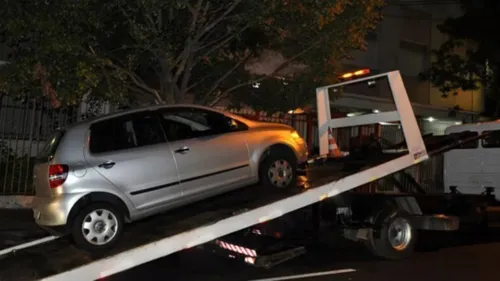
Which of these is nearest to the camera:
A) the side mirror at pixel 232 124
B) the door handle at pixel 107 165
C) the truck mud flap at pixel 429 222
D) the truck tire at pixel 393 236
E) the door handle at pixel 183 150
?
the door handle at pixel 107 165

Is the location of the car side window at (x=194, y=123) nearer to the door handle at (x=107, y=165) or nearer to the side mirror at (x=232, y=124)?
the side mirror at (x=232, y=124)

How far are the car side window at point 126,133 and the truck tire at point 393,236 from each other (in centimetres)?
362

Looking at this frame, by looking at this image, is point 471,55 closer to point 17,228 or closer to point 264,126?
point 264,126

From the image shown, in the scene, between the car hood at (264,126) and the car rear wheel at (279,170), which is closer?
the car rear wheel at (279,170)

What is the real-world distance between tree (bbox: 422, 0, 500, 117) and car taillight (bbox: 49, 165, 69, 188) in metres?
18.6

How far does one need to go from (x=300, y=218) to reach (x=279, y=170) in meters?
0.83

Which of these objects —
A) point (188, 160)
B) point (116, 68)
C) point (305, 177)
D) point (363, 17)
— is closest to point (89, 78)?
point (116, 68)

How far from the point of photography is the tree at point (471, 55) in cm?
2123

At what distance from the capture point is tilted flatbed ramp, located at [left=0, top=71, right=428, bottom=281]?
582 cm

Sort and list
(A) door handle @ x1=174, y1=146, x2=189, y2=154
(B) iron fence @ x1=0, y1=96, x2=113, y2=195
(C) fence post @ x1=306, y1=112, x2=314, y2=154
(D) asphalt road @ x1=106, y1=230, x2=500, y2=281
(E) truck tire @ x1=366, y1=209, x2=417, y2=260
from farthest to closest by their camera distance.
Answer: (C) fence post @ x1=306, y1=112, x2=314, y2=154 → (B) iron fence @ x1=0, y1=96, x2=113, y2=195 → (E) truck tire @ x1=366, y1=209, x2=417, y2=260 → (D) asphalt road @ x1=106, y1=230, x2=500, y2=281 → (A) door handle @ x1=174, y1=146, x2=189, y2=154

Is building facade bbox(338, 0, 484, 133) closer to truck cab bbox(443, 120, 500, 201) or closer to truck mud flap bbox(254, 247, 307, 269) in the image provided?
truck cab bbox(443, 120, 500, 201)

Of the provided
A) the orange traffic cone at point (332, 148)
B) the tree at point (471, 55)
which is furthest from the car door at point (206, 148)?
the tree at point (471, 55)

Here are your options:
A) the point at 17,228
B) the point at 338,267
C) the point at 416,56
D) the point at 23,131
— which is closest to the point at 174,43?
the point at 17,228

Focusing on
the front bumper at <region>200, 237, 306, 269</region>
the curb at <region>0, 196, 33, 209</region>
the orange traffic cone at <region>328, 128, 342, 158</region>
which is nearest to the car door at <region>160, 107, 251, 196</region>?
the front bumper at <region>200, 237, 306, 269</region>
